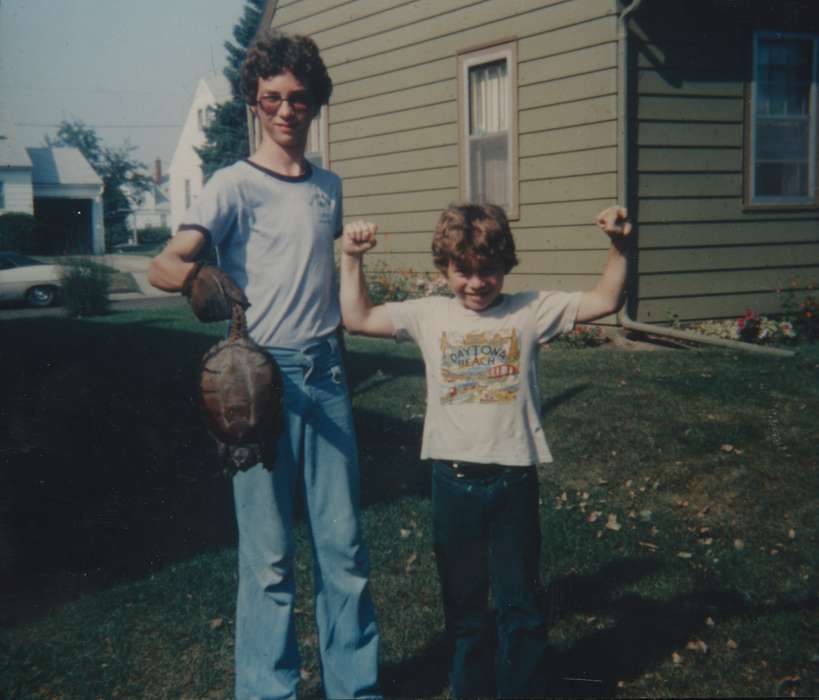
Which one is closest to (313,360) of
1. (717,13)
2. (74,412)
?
(74,412)

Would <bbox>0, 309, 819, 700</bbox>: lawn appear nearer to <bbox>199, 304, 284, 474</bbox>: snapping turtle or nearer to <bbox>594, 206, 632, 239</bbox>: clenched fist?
<bbox>199, 304, 284, 474</bbox>: snapping turtle

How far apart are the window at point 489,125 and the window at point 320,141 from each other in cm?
306

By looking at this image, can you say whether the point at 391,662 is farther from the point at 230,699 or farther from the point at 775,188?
the point at 775,188

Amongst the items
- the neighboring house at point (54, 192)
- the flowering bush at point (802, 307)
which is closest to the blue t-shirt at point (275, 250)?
the flowering bush at point (802, 307)

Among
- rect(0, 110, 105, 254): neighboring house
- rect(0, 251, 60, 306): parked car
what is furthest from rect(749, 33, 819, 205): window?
rect(0, 110, 105, 254): neighboring house

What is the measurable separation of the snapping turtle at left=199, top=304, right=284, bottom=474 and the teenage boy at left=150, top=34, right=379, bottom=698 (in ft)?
1.00

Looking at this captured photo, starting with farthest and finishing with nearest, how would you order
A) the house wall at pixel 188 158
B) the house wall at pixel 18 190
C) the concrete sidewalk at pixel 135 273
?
the house wall at pixel 188 158 → the house wall at pixel 18 190 → the concrete sidewalk at pixel 135 273

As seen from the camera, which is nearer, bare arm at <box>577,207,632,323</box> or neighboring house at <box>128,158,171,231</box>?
bare arm at <box>577,207,632,323</box>

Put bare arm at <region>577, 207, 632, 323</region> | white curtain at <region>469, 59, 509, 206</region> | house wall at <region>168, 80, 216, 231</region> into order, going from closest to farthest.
→ 1. bare arm at <region>577, 207, 632, 323</region>
2. white curtain at <region>469, 59, 509, 206</region>
3. house wall at <region>168, 80, 216, 231</region>

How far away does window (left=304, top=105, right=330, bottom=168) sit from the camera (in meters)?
13.1

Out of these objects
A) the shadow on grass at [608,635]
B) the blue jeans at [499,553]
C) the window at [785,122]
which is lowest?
the shadow on grass at [608,635]

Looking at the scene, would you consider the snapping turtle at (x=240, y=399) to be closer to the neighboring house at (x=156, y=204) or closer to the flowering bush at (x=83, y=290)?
the flowering bush at (x=83, y=290)

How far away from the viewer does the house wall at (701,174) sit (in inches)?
363

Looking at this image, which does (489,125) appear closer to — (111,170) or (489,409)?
(489,409)
